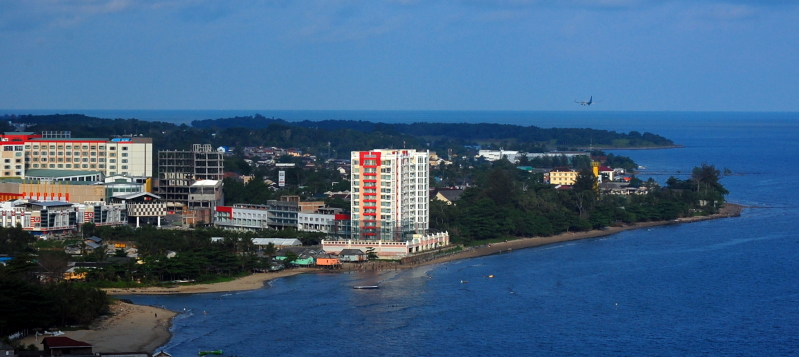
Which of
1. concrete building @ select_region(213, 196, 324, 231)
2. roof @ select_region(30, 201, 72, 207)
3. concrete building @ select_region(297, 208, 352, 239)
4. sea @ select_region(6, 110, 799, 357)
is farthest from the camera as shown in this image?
concrete building @ select_region(213, 196, 324, 231)

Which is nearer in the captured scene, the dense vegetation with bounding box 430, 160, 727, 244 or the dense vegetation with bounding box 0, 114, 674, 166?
the dense vegetation with bounding box 430, 160, 727, 244

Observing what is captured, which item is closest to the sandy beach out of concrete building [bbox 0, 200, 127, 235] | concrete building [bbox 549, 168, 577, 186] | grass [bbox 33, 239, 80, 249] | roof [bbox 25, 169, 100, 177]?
grass [bbox 33, 239, 80, 249]

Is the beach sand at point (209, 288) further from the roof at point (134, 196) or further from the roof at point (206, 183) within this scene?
the roof at point (206, 183)

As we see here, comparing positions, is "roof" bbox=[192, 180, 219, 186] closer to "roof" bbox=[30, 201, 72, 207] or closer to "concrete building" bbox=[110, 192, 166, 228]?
"concrete building" bbox=[110, 192, 166, 228]

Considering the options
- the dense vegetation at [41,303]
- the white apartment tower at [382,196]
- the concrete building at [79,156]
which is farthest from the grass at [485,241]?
the dense vegetation at [41,303]

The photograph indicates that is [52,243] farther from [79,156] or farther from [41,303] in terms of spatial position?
[41,303]

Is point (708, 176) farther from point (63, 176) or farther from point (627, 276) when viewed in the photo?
point (63, 176)

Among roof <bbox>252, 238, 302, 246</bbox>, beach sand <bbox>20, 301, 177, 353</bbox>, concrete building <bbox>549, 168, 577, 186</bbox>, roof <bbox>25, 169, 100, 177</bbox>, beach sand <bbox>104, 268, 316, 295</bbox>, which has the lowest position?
beach sand <bbox>20, 301, 177, 353</bbox>

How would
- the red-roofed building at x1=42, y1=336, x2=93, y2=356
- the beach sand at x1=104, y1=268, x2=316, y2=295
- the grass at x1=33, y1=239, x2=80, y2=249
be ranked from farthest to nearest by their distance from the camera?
the grass at x1=33, y1=239, x2=80, y2=249, the beach sand at x1=104, y1=268, x2=316, y2=295, the red-roofed building at x1=42, y1=336, x2=93, y2=356
